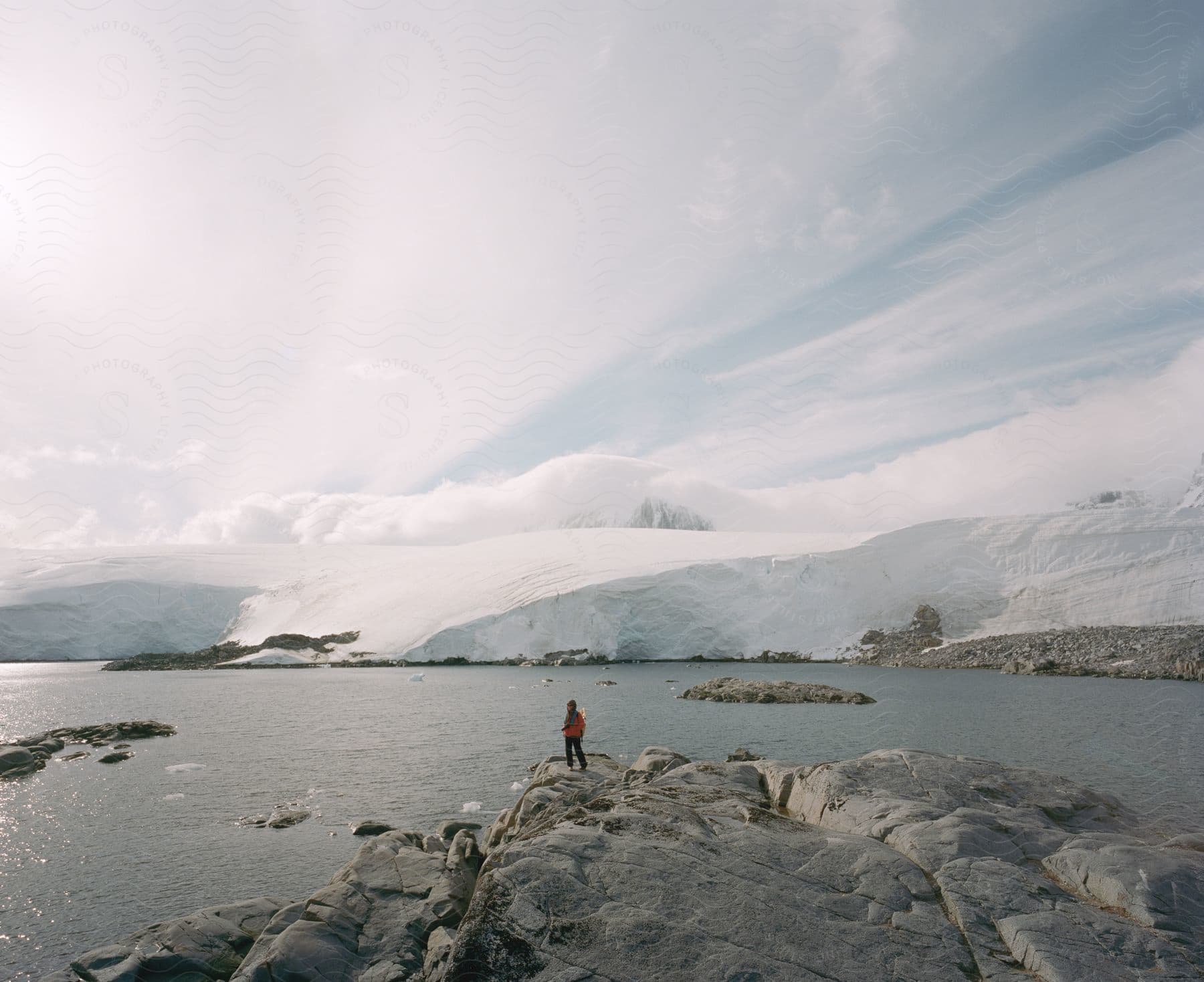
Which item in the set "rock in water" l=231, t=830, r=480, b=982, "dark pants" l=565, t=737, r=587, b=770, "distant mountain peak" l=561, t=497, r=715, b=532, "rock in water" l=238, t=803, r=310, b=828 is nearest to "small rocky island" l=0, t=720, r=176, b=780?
"rock in water" l=238, t=803, r=310, b=828

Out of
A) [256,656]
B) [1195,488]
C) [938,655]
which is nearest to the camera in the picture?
[938,655]

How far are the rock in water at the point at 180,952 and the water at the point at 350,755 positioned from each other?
4.39 feet

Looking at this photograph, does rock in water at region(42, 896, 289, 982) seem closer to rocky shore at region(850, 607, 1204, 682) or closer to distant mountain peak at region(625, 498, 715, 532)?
rocky shore at region(850, 607, 1204, 682)

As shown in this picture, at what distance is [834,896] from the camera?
7066 mm

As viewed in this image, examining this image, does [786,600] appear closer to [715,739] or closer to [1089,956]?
[715,739]

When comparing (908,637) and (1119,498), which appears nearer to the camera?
(908,637)

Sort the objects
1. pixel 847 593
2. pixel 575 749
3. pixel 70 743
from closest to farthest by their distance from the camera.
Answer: pixel 575 749 < pixel 70 743 < pixel 847 593

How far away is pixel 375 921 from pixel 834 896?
20.6ft

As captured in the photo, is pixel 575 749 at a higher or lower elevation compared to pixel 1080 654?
higher

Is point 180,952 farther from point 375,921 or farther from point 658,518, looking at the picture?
point 658,518

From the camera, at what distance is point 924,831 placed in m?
8.61

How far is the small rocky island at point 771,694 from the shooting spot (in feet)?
124

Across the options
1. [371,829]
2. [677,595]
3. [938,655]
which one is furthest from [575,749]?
[677,595]

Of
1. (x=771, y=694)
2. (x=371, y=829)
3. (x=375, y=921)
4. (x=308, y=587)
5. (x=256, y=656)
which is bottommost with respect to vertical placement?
(x=771, y=694)
